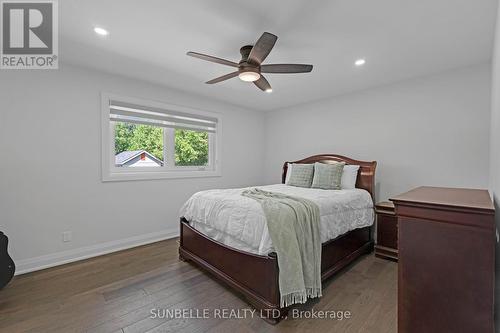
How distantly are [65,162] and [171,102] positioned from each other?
5.49ft

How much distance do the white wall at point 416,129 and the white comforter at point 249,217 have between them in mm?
895

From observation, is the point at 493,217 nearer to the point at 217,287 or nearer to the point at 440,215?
the point at 440,215

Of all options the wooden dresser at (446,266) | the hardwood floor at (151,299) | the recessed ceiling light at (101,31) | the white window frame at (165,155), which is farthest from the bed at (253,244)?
the recessed ceiling light at (101,31)

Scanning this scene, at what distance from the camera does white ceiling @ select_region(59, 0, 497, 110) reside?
173cm

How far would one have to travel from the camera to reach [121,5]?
172cm

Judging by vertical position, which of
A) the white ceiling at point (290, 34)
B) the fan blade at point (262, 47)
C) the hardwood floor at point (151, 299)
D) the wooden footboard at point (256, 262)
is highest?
the white ceiling at point (290, 34)

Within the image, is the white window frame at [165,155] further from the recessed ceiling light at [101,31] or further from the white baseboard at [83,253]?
the recessed ceiling light at [101,31]

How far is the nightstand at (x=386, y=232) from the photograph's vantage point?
2885 mm

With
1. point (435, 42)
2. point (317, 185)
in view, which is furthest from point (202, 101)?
point (435, 42)

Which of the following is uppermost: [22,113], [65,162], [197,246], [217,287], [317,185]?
[22,113]

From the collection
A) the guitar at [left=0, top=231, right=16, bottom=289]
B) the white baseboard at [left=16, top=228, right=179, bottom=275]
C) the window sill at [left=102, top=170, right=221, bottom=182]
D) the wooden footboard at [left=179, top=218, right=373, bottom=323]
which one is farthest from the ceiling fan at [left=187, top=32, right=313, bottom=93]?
the white baseboard at [left=16, top=228, right=179, bottom=275]

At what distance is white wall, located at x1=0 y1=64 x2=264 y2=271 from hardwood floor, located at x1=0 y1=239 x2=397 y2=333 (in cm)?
38

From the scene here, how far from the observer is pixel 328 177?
11.0 ft

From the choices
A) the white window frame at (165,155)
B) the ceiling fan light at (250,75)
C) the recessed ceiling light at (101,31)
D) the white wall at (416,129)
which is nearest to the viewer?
the recessed ceiling light at (101,31)
